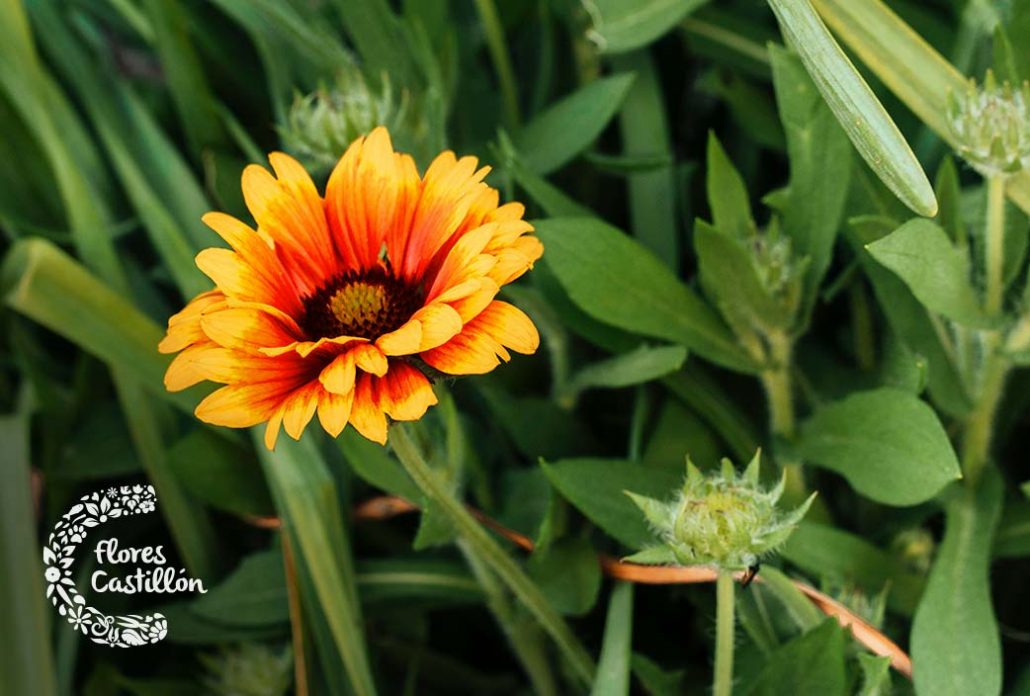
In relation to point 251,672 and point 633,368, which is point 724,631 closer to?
point 633,368

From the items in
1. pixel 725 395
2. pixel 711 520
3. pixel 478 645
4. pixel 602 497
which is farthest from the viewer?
pixel 478 645

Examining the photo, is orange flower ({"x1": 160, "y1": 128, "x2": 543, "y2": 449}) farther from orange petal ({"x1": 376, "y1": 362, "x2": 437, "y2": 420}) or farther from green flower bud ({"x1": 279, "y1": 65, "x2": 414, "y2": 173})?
green flower bud ({"x1": 279, "y1": 65, "x2": 414, "y2": 173})

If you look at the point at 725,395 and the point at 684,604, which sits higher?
the point at 725,395

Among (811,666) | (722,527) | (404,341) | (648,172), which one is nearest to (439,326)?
(404,341)

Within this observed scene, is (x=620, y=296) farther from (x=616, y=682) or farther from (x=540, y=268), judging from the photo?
(x=616, y=682)

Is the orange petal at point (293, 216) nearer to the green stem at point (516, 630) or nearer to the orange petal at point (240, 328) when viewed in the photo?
the orange petal at point (240, 328)

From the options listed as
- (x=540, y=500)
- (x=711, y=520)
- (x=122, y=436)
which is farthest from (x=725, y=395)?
(x=122, y=436)
